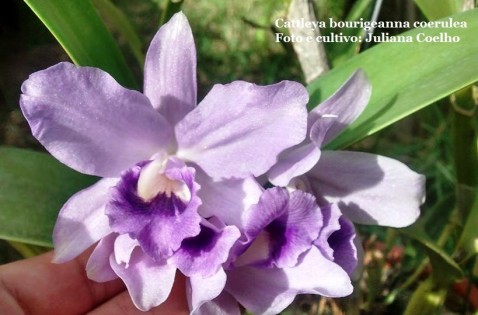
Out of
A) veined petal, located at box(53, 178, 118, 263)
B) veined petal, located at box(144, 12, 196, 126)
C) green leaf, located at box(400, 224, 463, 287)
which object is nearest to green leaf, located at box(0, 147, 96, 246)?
veined petal, located at box(53, 178, 118, 263)

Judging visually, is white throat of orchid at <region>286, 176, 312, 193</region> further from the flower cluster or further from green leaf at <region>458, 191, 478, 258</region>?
green leaf at <region>458, 191, 478, 258</region>

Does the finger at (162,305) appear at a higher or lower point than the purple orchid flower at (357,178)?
lower

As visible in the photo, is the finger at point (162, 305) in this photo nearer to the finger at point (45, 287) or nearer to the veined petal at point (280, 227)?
the finger at point (45, 287)

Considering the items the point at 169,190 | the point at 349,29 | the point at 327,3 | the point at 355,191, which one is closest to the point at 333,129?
the point at 355,191

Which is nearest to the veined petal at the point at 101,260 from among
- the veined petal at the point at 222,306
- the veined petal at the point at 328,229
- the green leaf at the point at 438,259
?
the veined petal at the point at 222,306

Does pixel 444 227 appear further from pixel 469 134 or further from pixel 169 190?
pixel 169 190

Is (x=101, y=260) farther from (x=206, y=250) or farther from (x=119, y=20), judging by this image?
(x=119, y=20)
